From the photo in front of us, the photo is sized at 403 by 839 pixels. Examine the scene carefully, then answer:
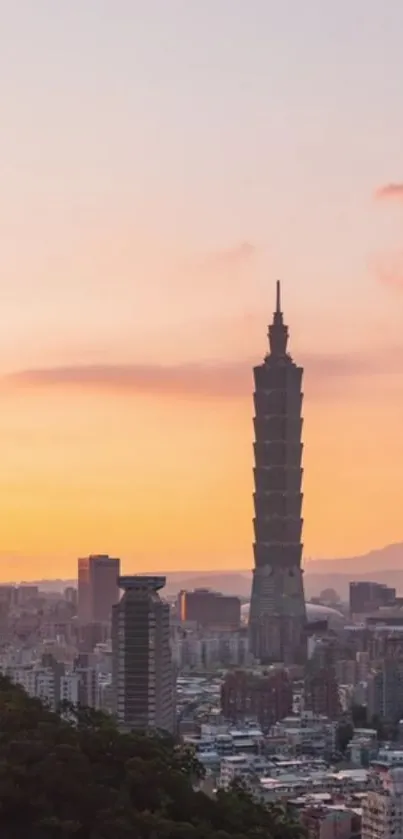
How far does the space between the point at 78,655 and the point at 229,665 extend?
395 inches

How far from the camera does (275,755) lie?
43031 mm

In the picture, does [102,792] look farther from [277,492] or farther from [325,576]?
[325,576]

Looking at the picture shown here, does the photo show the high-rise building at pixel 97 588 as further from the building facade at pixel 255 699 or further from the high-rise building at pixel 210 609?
the building facade at pixel 255 699

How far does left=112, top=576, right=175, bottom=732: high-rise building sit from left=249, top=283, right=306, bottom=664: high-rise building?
30.7 meters

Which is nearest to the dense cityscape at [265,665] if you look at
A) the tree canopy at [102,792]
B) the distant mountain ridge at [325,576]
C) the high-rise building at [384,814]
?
the high-rise building at [384,814]

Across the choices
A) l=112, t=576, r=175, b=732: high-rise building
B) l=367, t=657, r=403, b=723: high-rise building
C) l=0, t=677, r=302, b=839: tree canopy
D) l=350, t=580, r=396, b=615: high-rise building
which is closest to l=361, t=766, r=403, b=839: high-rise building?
l=0, t=677, r=302, b=839: tree canopy

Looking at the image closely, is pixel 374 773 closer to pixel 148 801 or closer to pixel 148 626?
pixel 148 626

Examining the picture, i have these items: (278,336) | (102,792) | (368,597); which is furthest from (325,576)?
(102,792)

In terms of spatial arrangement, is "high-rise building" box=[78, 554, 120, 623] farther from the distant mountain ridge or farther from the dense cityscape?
the distant mountain ridge

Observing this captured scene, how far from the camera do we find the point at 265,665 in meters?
72.9

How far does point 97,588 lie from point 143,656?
52123 mm

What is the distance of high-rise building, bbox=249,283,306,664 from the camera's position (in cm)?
7925

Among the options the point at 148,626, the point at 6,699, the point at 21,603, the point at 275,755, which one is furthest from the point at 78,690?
the point at 21,603

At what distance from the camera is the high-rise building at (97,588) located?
97875 mm
